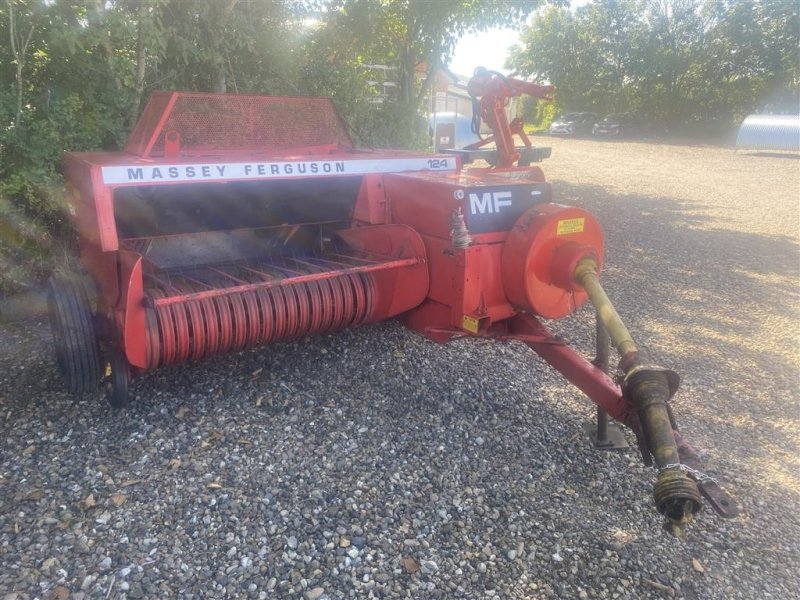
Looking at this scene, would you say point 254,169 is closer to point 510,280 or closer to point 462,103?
point 510,280

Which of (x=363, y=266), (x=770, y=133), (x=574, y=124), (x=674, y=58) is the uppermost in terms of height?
(x=674, y=58)

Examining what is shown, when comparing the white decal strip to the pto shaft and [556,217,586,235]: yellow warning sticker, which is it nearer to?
[556,217,586,235]: yellow warning sticker

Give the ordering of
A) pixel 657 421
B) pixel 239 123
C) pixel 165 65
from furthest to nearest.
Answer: pixel 165 65, pixel 239 123, pixel 657 421

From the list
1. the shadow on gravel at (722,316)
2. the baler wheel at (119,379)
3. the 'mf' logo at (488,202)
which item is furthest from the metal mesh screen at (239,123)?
the shadow on gravel at (722,316)

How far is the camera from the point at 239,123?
385cm

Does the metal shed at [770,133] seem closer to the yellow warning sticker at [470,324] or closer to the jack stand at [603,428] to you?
the jack stand at [603,428]

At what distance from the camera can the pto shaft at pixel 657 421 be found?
Result: 1.74 meters

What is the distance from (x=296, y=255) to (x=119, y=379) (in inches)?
56.2

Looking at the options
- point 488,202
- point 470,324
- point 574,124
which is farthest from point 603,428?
point 574,124

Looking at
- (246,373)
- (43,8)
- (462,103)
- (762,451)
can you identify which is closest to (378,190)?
(246,373)

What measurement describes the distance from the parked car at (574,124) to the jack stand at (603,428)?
27711 mm

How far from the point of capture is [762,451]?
3.04 metres

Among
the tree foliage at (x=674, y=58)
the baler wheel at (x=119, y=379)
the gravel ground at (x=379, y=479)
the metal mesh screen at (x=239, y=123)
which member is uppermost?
the tree foliage at (x=674, y=58)

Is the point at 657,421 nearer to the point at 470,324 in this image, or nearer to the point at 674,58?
the point at 470,324
